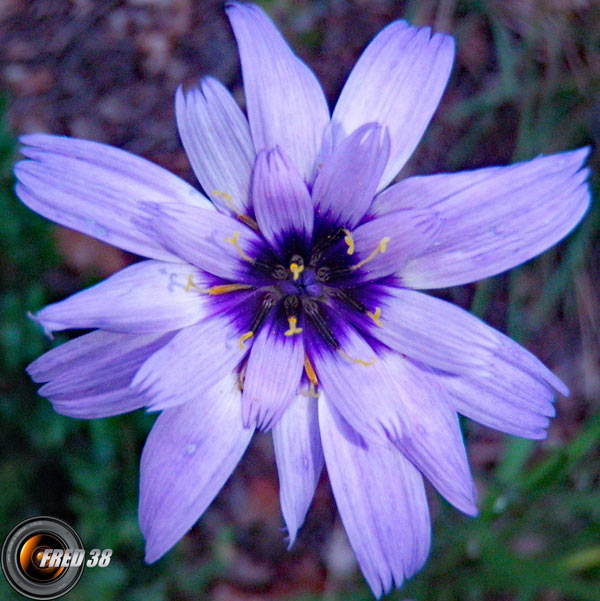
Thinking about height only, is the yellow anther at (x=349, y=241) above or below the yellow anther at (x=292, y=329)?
above

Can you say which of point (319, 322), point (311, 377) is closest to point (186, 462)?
point (311, 377)

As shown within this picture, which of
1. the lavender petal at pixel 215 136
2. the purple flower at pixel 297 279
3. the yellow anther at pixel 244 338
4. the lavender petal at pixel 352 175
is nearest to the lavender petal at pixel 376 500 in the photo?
the purple flower at pixel 297 279

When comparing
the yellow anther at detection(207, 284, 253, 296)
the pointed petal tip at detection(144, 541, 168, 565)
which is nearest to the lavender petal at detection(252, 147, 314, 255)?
the yellow anther at detection(207, 284, 253, 296)

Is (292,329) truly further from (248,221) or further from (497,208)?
(497,208)

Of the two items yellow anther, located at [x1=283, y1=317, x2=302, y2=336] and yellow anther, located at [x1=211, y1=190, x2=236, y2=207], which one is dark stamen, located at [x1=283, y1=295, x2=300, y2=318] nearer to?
yellow anther, located at [x1=283, y1=317, x2=302, y2=336]

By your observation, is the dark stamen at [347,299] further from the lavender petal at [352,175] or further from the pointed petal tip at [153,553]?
the pointed petal tip at [153,553]

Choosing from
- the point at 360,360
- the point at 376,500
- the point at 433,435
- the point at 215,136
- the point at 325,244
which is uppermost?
the point at 215,136

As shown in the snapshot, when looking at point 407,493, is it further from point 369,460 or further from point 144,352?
point 144,352
